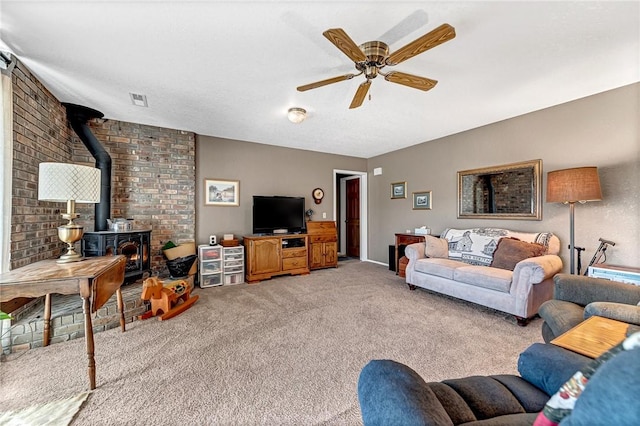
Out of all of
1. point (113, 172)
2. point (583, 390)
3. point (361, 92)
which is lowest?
point (583, 390)

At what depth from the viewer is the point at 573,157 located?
121 inches

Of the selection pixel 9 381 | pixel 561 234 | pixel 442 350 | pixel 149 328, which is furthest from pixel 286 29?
pixel 561 234

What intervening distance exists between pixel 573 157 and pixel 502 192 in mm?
837

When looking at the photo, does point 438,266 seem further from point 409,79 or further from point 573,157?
point 409,79

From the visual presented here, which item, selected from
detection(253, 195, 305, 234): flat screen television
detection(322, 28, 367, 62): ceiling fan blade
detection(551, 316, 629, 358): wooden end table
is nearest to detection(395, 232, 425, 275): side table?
detection(253, 195, 305, 234): flat screen television

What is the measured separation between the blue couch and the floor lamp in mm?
2296

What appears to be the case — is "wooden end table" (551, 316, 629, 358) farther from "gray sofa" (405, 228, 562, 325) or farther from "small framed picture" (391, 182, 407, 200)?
"small framed picture" (391, 182, 407, 200)

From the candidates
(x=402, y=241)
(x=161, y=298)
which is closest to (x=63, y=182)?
(x=161, y=298)

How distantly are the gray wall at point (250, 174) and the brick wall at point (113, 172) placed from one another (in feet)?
0.70

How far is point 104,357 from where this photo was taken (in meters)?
2.07

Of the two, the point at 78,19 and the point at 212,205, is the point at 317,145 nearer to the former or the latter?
the point at 212,205

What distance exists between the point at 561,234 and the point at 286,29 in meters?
3.77

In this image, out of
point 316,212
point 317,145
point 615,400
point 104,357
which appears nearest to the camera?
point 615,400

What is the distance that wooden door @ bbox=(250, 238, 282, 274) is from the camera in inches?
170
